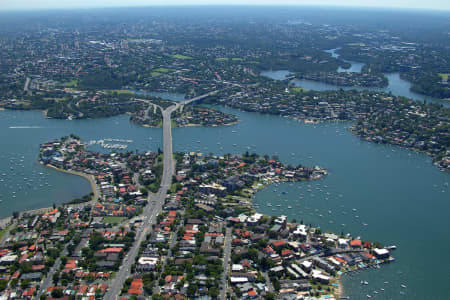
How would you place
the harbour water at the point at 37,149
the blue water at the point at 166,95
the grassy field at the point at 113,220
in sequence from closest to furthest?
the grassy field at the point at 113,220 < the harbour water at the point at 37,149 < the blue water at the point at 166,95

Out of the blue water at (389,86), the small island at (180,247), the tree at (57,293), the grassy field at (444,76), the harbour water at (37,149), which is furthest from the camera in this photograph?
the grassy field at (444,76)

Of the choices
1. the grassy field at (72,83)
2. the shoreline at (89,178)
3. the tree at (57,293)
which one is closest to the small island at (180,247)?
the tree at (57,293)

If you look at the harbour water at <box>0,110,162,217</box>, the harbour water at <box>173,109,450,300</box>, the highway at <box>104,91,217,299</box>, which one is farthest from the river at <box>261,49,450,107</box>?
the highway at <box>104,91,217,299</box>

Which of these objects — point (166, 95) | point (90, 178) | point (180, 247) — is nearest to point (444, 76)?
point (166, 95)

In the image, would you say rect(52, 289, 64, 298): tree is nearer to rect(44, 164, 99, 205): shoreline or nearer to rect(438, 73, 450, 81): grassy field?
rect(44, 164, 99, 205): shoreline

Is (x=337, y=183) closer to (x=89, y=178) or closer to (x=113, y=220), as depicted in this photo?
(x=113, y=220)

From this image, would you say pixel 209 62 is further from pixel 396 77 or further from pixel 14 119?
pixel 14 119

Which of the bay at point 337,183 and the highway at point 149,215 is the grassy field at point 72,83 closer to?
the bay at point 337,183

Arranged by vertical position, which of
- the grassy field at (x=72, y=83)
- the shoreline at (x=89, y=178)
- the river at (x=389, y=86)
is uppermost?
the river at (x=389, y=86)

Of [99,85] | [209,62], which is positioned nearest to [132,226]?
[99,85]

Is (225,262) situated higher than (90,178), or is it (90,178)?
(225,262)

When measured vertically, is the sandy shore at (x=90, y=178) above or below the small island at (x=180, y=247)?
below

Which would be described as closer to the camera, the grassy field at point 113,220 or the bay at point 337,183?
the bay at point 337,183
